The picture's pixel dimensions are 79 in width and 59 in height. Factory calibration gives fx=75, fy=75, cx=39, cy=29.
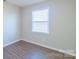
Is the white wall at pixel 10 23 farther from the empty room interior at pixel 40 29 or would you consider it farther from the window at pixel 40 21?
the window at pixel 40 21

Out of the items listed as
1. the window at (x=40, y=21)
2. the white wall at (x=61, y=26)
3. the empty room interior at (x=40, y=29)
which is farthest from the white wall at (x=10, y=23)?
the white wall at (x=61, y=26)

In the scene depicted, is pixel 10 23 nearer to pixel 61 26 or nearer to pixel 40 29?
pixel 40 29

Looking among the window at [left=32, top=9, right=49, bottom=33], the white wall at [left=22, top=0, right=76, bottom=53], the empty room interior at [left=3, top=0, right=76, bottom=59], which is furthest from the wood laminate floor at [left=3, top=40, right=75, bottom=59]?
the window at [left=32, top=9, right=49, bottom=33]

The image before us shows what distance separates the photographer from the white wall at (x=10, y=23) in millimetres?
4031

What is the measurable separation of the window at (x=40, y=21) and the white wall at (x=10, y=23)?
45.8 inches

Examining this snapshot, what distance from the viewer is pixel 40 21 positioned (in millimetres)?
3949

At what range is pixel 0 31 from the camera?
0.78 m

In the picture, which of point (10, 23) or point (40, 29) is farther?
point (10, 23)

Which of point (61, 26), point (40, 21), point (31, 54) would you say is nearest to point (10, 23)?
point (40, 21)

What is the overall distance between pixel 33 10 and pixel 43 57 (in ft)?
8.69

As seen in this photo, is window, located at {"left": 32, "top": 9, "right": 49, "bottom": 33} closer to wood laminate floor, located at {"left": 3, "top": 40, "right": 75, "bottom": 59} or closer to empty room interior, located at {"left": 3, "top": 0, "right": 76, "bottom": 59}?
empty room interior, located at {"left": 3, "top": 0, "right": 76, "bottom": 59}

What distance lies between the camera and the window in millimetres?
3661

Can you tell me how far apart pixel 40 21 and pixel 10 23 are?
1765 mm

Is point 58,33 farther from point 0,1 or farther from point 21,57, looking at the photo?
point 0,1
